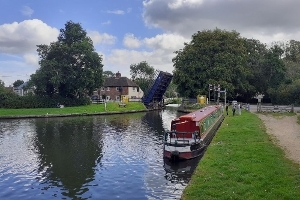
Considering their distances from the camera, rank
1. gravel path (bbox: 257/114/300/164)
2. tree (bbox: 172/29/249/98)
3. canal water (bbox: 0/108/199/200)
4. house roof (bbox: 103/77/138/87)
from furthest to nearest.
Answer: house roof (bbox: 103/77/138/87) < tree (bbox: 172/29/249/98) < gravel path (bbox: 257/114/300/164) < canal water (bbox: 0/108/199/200)

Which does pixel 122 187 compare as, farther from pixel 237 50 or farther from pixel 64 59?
pixel 237 50

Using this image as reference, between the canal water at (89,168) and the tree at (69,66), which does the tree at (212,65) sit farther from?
the canal water at (89,168)

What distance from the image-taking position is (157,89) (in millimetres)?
60375

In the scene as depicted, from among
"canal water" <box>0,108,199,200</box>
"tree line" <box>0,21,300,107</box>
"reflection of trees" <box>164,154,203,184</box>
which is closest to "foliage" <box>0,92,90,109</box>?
"tree line" <box>0,21,300,107</box>

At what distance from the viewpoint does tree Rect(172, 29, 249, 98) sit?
58469 millimetres

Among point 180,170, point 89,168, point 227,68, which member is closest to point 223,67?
point 227,68

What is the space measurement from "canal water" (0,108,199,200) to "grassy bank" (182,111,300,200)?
1344 mm

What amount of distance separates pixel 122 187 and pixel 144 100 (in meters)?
49.7

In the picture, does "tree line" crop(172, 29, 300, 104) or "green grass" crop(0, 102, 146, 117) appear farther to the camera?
"tree line" crop(172, 29, 300, 104)

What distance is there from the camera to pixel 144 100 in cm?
6412

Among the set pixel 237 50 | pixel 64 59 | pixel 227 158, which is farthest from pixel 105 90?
pixel 227 158

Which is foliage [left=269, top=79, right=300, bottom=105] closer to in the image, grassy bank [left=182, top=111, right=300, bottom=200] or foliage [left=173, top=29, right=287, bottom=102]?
foliage [left=173, top=29, right=287, bottom=102]

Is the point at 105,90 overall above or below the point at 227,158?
above

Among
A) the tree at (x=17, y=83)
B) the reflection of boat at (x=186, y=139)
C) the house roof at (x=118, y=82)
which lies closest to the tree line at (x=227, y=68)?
the house roof at (x=118, y=82)
